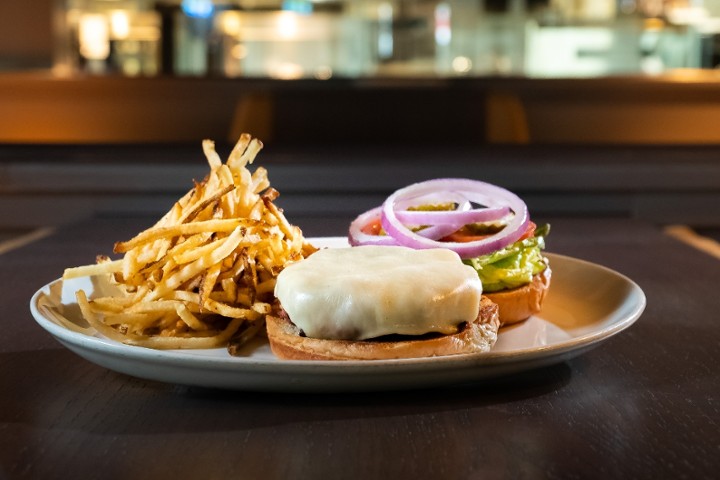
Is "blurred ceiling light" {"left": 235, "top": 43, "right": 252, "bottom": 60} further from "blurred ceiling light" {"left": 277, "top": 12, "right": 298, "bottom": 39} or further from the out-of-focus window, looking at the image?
"blurred ceiling light" {"left": 277, "top": 12, "right": 298, "bottom": 39}

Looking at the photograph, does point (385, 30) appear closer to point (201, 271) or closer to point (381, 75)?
point (381, 75)

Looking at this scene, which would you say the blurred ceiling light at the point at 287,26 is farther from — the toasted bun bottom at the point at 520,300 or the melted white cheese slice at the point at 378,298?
the melted white cheese slice at the point at 378,298

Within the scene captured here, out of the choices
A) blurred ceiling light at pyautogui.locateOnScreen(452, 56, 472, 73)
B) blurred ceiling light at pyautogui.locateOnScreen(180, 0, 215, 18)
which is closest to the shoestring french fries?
blurred ceiling light at pyautogui.locateOnScreen(180, 0, 215, 18)

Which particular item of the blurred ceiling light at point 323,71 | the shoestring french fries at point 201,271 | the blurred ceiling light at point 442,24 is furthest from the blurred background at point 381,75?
the shoestring french fries at point 201,271

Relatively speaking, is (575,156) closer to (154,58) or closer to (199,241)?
(199,241)

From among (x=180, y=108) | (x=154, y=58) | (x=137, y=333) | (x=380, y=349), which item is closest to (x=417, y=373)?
(x=380, y=349)
